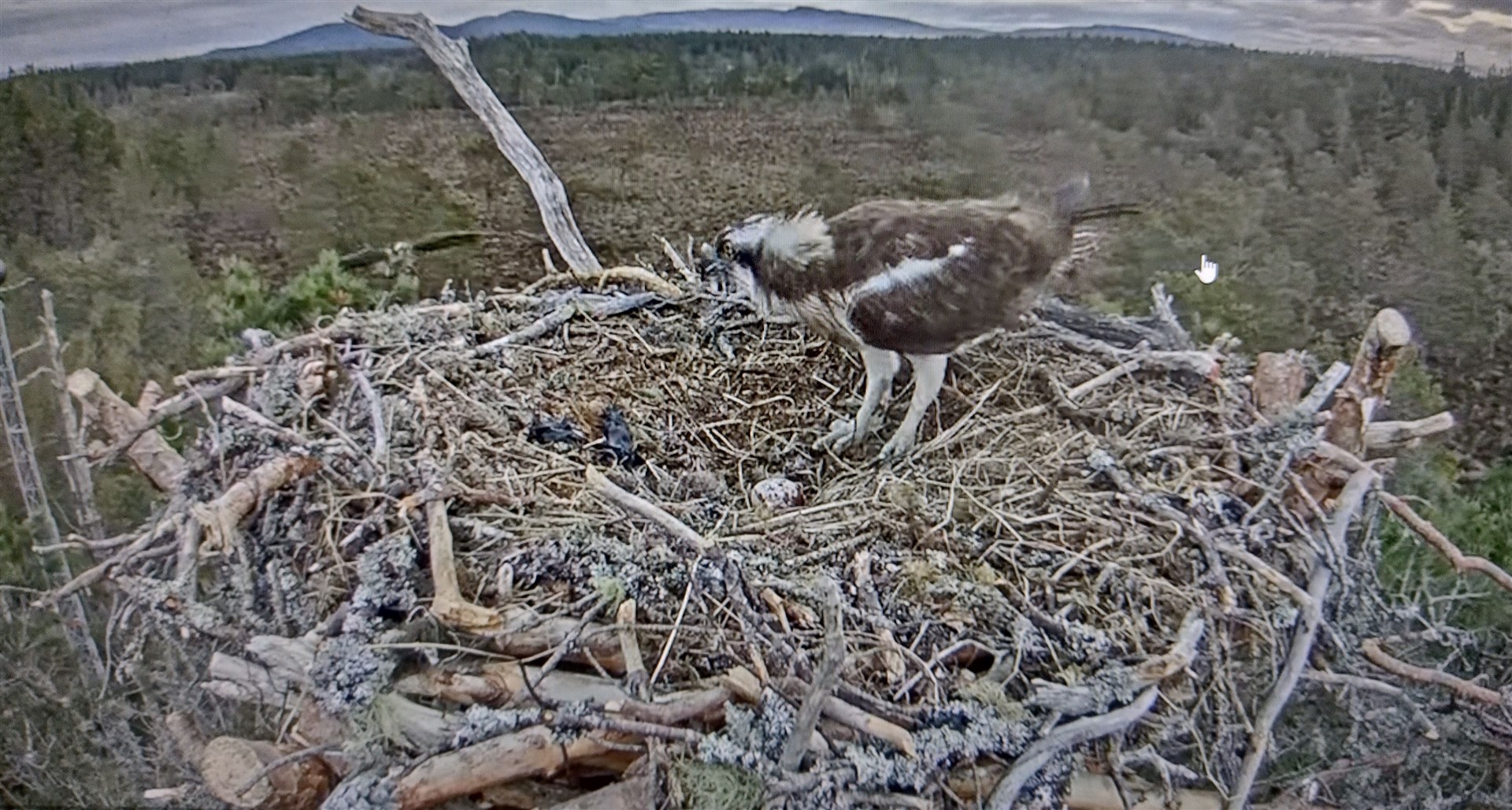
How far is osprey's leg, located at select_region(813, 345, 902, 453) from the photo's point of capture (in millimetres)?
1143

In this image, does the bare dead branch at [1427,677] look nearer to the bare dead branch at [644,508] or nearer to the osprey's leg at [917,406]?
the osprey's leg at [917,406]

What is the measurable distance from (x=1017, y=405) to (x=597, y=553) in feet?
1.53

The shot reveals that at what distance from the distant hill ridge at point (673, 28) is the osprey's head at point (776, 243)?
17 cm

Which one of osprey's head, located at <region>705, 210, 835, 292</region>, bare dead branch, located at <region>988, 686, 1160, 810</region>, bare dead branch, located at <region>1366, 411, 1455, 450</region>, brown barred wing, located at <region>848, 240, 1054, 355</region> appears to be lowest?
bare dead branch, located at <region>988, 686, 1160, 810</region>

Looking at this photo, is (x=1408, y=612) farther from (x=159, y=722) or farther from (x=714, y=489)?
(x=159, y=722)

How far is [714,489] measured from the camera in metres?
1.08

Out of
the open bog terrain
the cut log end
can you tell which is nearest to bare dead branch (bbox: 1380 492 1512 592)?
the open bog terrain

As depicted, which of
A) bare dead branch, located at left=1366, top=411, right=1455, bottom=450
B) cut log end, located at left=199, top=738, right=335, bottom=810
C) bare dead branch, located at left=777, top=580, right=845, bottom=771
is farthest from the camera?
bare dead branch, located at left=1366, top=411, right=1455, bottom=450

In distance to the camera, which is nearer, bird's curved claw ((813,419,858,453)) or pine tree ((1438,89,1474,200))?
pine tree ((1438,89,1474,200))

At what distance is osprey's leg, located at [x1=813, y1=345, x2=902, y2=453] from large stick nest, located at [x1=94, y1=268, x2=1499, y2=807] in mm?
25

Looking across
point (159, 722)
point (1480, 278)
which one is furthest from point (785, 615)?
point (1480, 278)

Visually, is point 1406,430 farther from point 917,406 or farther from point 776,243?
point 776,243

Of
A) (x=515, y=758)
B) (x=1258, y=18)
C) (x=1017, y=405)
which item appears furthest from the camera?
(x=1017, y=405)

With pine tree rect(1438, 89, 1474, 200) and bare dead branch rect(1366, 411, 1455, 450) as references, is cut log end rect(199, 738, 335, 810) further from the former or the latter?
pine tree rect(1438, 89, 1474, 200)
